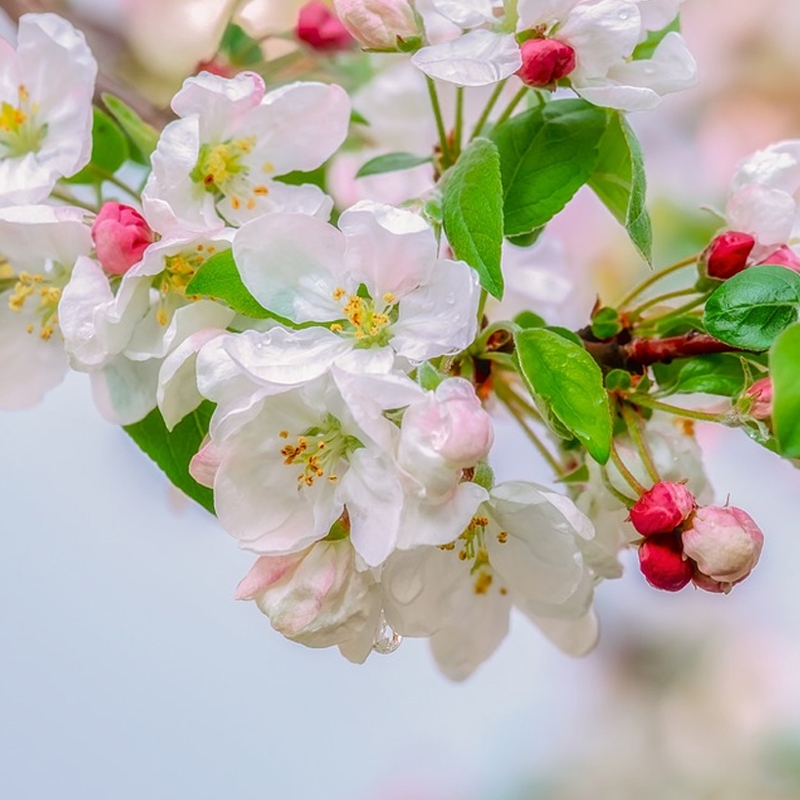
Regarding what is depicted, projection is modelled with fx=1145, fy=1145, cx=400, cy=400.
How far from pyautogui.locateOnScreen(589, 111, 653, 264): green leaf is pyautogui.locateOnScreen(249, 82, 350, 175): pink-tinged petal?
142 mm

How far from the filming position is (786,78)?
6.86ft

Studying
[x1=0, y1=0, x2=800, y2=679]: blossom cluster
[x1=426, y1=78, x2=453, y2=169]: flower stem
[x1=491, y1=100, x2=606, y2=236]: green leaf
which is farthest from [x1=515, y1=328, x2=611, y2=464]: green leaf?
[x1=426, y1=78, x2=453, y2=169]: flower stem

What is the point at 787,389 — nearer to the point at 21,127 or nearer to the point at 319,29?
the point at 21,127

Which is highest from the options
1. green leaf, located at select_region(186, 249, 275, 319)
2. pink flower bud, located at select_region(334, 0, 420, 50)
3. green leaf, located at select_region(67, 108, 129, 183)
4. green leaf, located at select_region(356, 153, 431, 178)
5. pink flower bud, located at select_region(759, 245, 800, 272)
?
pink flower bud, located at select_region(334, 0, 420, 50)

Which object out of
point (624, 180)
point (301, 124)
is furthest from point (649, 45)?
point (301, 124)

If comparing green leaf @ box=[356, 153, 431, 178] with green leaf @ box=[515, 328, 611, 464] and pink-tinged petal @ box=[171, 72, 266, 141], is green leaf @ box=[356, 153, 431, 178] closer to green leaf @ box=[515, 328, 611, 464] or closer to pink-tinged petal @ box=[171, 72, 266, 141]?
pink-tinged petal @ box=[171, 72, 266, 141]

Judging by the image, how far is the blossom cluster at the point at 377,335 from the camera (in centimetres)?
47

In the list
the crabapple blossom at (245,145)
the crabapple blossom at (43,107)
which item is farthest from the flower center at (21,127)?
the crabapple blossom at (245,145)

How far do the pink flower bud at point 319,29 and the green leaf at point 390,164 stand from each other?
24cm

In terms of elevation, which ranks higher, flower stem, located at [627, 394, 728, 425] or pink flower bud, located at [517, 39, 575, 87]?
pink flower bud, located at [517, 39, 575, 87]

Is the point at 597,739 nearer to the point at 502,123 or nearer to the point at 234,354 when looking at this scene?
the point at 502,123

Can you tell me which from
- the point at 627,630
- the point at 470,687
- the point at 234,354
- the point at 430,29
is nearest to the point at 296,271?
the point at 234,354

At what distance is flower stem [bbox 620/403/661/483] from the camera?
1.77 ft

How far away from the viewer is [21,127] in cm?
63
